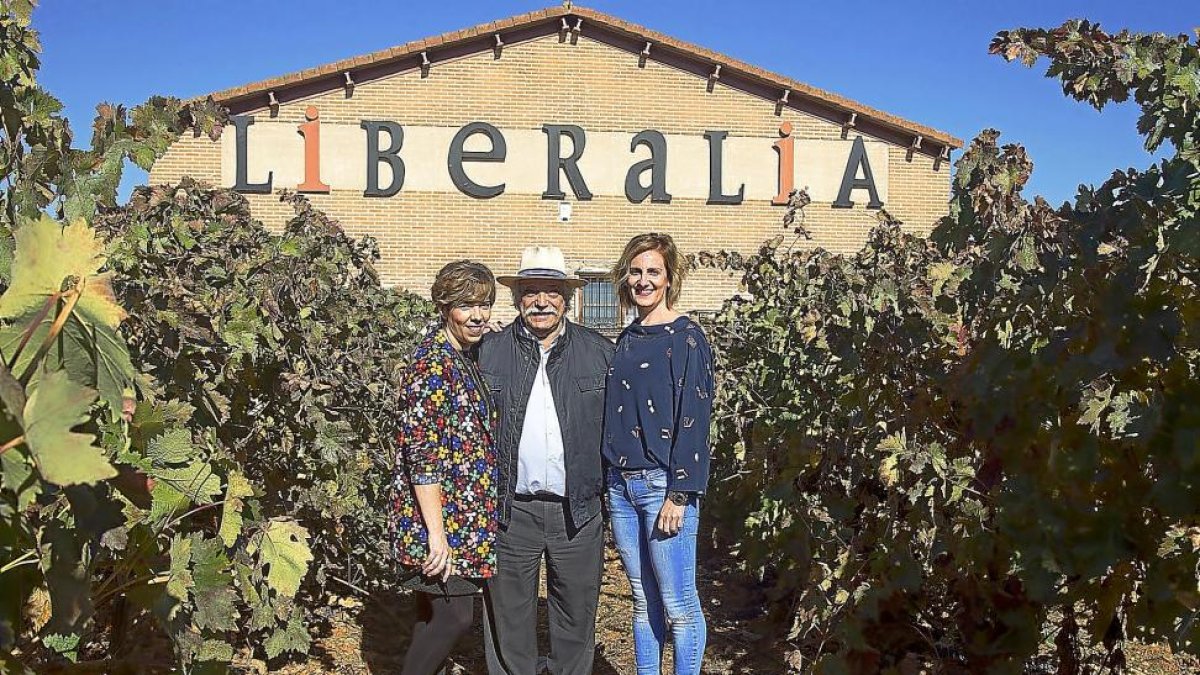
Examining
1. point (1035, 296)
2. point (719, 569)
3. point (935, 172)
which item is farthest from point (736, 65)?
point (1035, 296)

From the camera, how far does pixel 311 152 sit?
57.2 feet

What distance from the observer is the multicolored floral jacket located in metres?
3.31

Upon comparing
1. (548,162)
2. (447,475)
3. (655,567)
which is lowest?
(655,567)

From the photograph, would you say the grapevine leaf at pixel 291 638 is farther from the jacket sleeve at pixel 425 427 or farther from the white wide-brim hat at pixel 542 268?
the white wide-brim hat at pixel 542 268

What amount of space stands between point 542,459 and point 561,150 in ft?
48.9

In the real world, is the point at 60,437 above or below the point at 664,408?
above

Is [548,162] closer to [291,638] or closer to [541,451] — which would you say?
[291,638]

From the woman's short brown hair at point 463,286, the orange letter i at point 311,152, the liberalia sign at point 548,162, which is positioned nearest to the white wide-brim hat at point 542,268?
the woman's short brown hair at point 463,286

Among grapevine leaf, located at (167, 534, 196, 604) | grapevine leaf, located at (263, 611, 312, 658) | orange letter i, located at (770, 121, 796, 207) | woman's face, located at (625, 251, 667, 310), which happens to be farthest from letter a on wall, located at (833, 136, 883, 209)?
grapevine leaf, located at (167, 534, 196, 604)

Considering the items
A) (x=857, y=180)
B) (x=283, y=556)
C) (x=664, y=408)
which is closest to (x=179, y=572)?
(x=283, y=556)

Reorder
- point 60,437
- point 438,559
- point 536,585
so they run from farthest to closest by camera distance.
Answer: point 536,585 < point 438,559 < point 60,437

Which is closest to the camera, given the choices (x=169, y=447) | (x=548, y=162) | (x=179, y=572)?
(x=179, y=572)

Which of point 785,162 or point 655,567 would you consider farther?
point 785,162

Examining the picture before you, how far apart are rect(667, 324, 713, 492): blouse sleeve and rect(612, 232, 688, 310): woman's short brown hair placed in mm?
190
